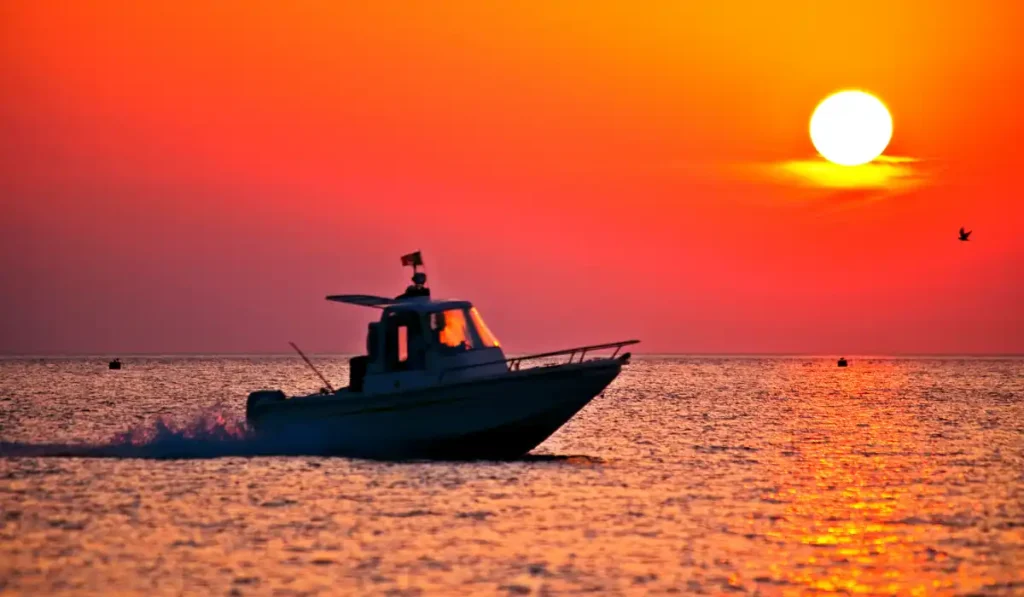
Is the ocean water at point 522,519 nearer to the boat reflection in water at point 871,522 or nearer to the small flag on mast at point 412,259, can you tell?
the boat reflection in water at point 871,522

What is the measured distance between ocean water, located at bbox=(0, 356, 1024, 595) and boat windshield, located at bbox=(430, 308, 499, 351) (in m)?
2.76

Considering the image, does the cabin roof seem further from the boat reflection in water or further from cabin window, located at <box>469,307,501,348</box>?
the boat reflection in water

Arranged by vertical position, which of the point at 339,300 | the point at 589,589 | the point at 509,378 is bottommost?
the point at 589,589

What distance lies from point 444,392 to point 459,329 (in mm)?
1754

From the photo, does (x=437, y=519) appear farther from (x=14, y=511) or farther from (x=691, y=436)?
(x=691, y=436)

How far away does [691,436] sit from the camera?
156 feet

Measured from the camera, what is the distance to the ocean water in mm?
18328

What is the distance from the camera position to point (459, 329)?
3209cm

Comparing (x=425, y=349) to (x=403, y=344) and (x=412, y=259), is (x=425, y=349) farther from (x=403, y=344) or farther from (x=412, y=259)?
(x=412, y=259)

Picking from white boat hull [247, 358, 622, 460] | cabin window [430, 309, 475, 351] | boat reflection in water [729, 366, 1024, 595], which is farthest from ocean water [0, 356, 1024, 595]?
cabin window [430, 309, 475, 351]

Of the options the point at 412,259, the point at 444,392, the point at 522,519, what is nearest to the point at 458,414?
the point at 444,392

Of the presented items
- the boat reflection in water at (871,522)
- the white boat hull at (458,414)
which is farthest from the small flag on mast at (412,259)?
the boat reflection in water at (871,522)

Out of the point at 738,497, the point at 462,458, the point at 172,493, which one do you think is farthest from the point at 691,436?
the point at 172,493

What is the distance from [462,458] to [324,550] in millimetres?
12505
